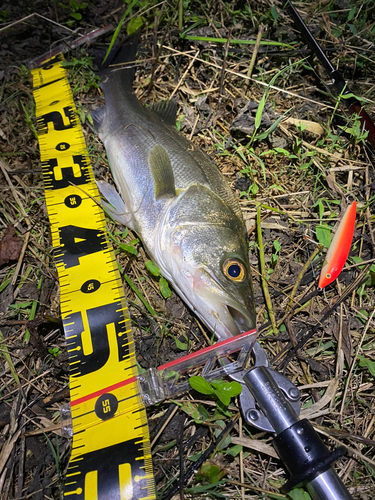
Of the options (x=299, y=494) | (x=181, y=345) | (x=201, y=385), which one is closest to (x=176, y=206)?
(x=181, y=345)

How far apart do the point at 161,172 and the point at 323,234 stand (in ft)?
4.99

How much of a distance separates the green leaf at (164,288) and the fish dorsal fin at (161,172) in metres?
0.68

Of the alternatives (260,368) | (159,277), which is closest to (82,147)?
(159,277)

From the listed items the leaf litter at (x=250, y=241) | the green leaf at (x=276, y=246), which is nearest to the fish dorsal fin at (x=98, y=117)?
the leaf litter at (x=250, y=241)

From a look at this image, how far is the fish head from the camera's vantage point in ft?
7.60

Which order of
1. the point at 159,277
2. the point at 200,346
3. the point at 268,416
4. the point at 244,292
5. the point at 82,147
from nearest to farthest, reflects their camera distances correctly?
the point at 268,416, the point at 244,292, the point at 200,346, the point at 159,277, the point at 82,147

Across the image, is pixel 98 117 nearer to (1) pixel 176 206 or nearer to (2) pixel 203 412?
(1) pixel 176 206

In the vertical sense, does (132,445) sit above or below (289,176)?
below

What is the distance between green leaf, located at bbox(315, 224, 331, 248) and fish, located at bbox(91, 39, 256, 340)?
0.75 m

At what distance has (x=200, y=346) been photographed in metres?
2.64

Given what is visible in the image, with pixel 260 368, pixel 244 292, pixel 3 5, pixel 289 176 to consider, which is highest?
pixel 3 5

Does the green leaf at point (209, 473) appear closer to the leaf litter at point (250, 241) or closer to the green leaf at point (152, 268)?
the leaf litter at point (250, 241)

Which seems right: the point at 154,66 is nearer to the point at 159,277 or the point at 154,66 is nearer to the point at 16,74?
the point at 16,74

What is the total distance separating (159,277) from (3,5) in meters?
3.59
